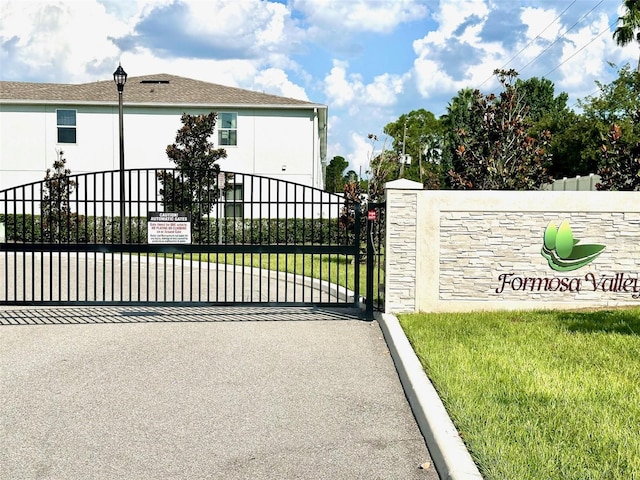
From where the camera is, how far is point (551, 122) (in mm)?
50312

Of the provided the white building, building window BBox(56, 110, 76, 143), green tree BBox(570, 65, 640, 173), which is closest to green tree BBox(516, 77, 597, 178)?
green tree BBox(570, 65, 640, 173)

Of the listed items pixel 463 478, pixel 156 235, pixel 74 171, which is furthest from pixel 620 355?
pixel 74 171

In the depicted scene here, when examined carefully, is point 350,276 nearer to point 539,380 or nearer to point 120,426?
point 539,380

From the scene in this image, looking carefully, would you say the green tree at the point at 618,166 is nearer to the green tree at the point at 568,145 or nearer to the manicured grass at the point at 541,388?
the manicured grass at the point at 541,388

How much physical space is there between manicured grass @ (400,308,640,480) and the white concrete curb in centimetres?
8

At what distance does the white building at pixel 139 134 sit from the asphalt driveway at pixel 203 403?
66.0 feet

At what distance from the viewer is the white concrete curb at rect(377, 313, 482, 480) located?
175 inches

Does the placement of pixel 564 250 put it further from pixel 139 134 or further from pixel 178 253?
pixel 139 134

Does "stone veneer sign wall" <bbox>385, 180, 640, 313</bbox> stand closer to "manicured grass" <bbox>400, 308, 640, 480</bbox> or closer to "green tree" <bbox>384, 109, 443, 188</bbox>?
"manicured grass" <bbox>400, 308, 640, 480</bbox>

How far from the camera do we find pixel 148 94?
3033 cm

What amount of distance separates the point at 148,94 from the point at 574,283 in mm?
23654

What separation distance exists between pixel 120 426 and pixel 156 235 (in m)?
5.49

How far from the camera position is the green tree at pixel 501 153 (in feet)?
53.8

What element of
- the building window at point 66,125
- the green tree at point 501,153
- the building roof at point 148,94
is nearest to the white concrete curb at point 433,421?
the green tree at point 501,153
